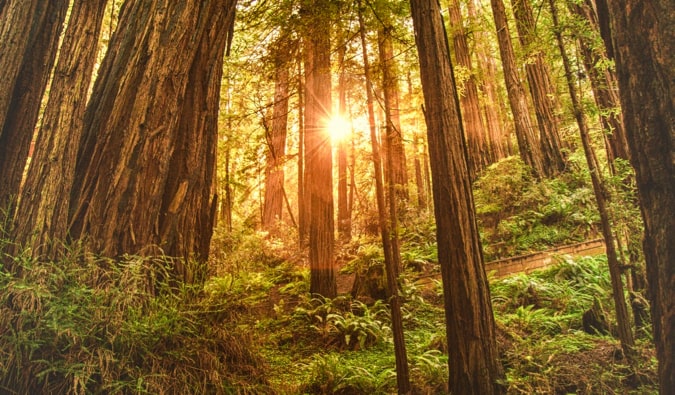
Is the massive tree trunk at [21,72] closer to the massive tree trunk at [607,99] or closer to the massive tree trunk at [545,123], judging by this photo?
the massive tree trunk at [607,99]

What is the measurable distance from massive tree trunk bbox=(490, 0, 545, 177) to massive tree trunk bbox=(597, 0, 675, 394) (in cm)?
1045

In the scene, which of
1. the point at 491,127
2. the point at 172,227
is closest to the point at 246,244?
the point at 172,227

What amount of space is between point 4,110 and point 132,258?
2.10 meters

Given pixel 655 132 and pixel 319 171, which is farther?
pixel 319 171

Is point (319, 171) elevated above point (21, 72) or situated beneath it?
situated beneath

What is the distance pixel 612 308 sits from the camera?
5418 millimetres

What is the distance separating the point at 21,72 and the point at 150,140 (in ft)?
5.98

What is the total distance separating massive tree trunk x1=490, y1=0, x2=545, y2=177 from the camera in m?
11.8

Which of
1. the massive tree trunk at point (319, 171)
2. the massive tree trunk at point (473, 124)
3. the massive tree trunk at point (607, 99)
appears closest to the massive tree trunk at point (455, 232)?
the massive tree trunk at point (607, 99)

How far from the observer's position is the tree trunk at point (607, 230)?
4.02m

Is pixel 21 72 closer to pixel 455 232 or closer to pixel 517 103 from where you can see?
pixel 455 232

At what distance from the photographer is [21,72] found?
393 centimetres

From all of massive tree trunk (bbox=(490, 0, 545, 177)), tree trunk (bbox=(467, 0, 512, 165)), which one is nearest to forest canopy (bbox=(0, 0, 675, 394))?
massive tree trunk (bbox=(490, 0, 545, 177))

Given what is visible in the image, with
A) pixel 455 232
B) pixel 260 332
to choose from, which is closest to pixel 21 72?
pixel 260 332
